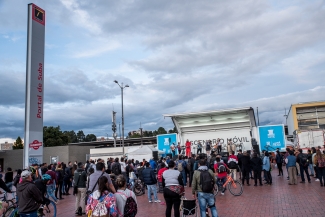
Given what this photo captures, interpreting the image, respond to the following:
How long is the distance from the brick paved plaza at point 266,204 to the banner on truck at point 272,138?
39.6 feet

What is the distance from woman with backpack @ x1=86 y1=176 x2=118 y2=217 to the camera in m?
4.20

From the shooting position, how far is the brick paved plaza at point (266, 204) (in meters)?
8.25

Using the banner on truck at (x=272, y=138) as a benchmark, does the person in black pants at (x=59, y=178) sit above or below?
below

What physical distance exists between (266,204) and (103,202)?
6.84 meters

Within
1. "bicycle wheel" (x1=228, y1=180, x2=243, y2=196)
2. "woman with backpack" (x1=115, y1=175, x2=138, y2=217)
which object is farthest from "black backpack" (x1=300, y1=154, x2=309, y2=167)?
"woman with backpack" (x1=115, y1=175, x2=138, y2=217)

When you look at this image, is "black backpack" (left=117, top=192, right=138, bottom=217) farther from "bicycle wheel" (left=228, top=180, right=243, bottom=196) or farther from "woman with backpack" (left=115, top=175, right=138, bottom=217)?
"bicycle wheel" (left=228, top=180, right=243, bottom=196)

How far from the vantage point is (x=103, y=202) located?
13.9ft

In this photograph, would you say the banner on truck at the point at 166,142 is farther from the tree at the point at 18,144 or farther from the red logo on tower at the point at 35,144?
the tree at the point at 18,144

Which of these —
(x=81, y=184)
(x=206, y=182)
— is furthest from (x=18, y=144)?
(x=206, y=182)

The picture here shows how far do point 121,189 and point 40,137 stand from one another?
1126 cm

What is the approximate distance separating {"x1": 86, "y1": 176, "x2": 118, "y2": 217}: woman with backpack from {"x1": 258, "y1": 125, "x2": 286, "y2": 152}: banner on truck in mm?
22045

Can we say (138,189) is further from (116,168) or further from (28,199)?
(28,199)

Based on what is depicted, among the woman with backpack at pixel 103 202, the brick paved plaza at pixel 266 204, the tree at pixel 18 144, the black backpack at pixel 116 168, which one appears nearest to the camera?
the woman with backpack at pixel 103 202

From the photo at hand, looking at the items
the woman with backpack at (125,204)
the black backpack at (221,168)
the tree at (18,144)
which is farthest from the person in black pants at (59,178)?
the tree at (18,144)
